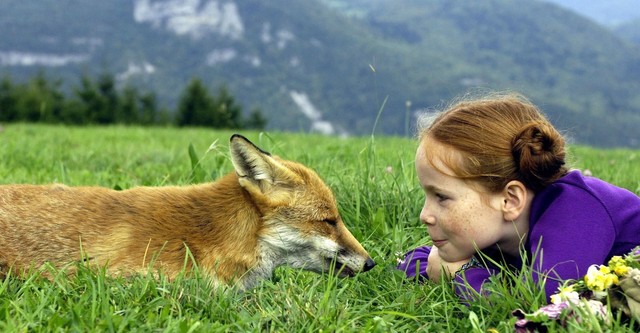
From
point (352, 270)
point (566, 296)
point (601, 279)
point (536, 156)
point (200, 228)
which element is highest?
point (536, 156)

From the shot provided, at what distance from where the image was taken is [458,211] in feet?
12.1

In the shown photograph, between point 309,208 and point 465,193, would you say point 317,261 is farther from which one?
point 465,193

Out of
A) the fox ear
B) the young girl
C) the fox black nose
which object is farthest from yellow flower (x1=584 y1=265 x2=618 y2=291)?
the fox ear

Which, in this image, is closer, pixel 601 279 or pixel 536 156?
pixel 601 279

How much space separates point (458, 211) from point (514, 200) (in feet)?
1.13

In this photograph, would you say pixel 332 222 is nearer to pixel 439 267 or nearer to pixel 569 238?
pixel 439 267

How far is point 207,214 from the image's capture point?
3959 millimetres

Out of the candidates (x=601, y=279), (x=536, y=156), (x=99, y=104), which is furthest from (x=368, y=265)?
(x=99, y=104)

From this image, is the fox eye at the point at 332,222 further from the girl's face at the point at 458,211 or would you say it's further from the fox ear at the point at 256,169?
the girl's face at the point at 458,211

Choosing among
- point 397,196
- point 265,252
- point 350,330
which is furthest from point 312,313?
point 397,196

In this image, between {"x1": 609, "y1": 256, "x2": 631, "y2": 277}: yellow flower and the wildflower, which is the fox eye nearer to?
the wildflower

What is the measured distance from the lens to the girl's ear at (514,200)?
366 cm

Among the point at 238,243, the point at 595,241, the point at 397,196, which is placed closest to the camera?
the point at 595,241

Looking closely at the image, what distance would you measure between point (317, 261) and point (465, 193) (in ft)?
3.52
